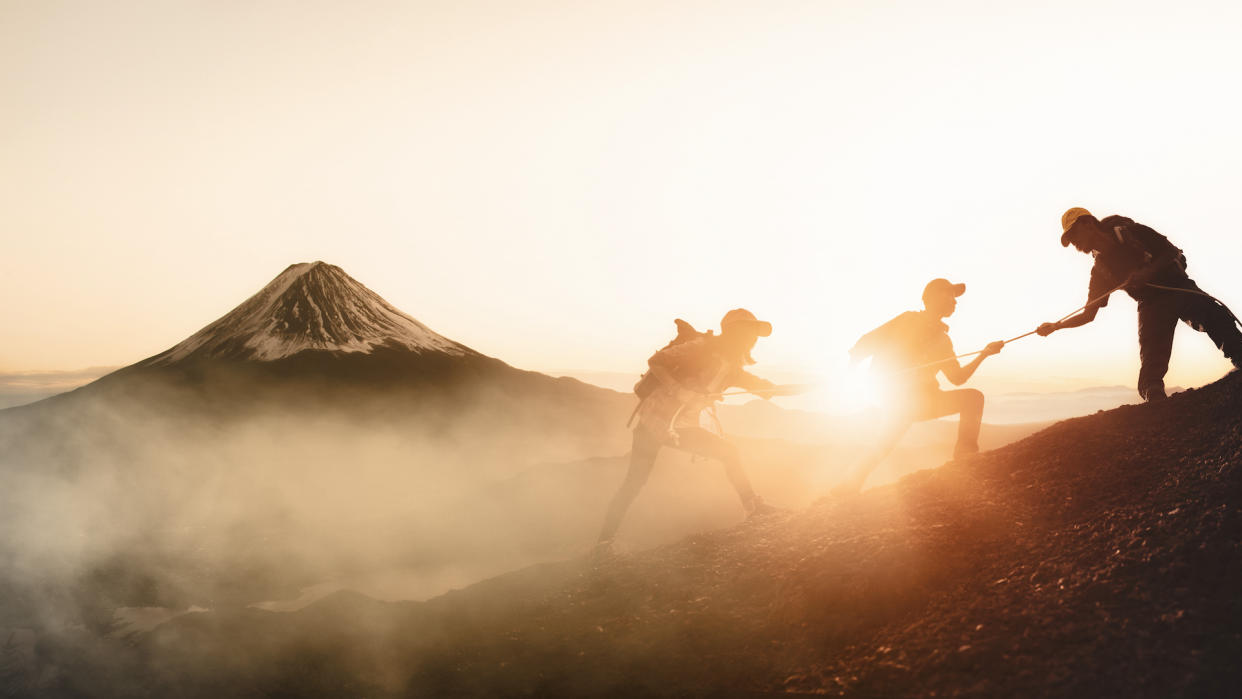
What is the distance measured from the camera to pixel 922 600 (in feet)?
15.9

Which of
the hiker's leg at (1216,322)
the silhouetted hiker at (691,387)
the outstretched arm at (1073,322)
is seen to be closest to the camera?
the hiker's leg at (1216,322)

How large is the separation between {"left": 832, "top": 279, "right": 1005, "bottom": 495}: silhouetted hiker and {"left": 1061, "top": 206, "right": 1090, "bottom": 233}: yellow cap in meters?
0.99

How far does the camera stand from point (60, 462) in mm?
35656

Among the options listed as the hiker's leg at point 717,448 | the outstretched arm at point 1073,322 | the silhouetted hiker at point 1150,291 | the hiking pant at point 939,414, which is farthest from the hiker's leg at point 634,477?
the silhouetted hiker at point 1150,291

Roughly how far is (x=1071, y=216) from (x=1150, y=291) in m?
0.92

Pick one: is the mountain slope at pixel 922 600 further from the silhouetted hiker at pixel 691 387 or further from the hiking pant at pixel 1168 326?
the silhouetted hiker at pixel 691 387

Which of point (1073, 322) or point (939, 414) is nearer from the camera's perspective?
point (1073, 322)

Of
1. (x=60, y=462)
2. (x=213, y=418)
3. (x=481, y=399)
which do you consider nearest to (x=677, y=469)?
(x=481, y=399)

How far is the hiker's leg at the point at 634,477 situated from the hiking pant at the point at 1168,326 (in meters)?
4.68

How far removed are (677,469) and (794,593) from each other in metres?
32.6

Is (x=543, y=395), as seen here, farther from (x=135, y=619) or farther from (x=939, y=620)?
(x=939, y=620)

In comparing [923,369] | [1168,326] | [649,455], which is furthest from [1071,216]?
[649,455]

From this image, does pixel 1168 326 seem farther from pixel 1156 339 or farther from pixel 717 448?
pixel 717 448

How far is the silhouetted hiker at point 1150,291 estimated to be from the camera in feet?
19.3
